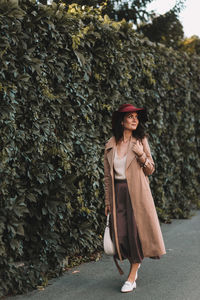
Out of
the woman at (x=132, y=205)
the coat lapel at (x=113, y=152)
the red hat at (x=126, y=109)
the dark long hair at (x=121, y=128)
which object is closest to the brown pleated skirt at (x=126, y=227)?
the woman at (x=132, y=205)

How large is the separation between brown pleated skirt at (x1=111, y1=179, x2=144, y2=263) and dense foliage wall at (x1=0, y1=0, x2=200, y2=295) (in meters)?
0.79

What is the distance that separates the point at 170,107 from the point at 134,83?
5.24ft

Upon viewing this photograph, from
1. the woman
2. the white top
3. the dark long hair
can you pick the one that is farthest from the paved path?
the dark long hair

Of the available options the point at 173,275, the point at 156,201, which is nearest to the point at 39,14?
the point at 173,275

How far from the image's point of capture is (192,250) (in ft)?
20.8

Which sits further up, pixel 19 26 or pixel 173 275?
pixel 19 26

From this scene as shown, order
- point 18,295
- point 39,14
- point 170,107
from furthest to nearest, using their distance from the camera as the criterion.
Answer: point 170,107, point 39,14, point 18,295

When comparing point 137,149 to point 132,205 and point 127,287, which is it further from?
point 127,287

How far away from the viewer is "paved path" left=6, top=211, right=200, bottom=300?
462 centimetres

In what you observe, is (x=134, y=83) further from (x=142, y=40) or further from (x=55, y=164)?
(x=55, y=164)

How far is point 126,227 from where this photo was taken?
191 inches

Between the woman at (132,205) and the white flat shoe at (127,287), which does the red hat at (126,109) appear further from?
the white flat shoe at (127,287)

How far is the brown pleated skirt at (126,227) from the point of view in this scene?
15.7 ft

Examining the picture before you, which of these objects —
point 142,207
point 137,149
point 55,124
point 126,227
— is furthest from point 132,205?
point 55,124
